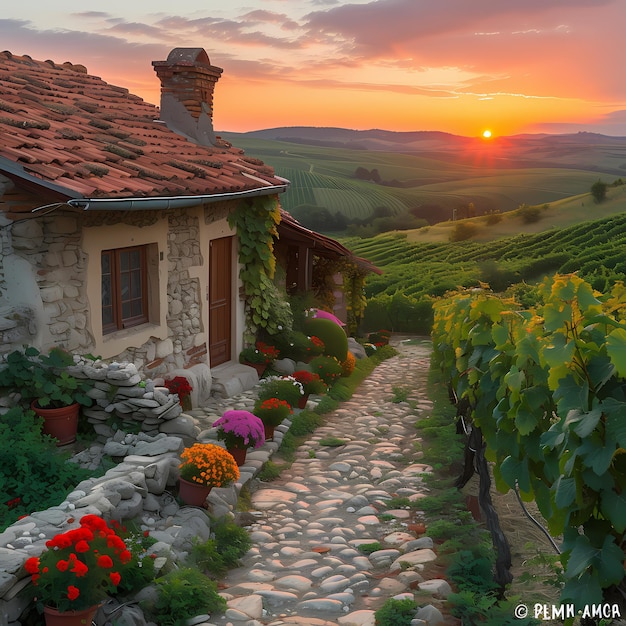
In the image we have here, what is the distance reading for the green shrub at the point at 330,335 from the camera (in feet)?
43.9

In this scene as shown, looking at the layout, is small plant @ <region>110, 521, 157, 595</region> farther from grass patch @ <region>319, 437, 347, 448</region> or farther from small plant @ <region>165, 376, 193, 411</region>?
grass patch @ <region>319, 437, 347, 448</region>

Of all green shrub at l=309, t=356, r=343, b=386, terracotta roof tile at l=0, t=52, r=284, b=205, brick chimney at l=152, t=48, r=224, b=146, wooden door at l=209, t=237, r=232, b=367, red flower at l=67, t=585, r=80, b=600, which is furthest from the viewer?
green shrub at l=309, t=356, r=343, b=386

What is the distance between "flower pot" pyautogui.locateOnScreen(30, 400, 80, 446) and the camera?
22.8 ft

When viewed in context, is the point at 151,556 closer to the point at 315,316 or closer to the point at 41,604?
the point at 41,604

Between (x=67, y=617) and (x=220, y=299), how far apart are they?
24.0 ft

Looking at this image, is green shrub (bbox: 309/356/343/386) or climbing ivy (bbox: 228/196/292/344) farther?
green shrub (bbox: 309/356/343/386)

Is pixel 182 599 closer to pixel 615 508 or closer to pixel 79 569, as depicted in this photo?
pixel 79 569

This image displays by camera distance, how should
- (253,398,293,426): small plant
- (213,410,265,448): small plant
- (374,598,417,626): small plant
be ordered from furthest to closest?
(253,398,293,426): small plant → (213,410,265,448): small plant → (374,598,417,626): small plant

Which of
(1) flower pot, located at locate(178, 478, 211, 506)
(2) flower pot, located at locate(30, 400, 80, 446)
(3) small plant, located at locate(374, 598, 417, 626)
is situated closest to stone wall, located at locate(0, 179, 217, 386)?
(2) flower pot, located at locate(30, 400, 80, 446)

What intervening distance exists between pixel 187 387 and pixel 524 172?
40.4 meters

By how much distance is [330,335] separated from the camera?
13453mm

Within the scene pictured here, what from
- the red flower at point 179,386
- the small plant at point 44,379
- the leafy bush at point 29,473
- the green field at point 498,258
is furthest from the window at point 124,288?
the green field at point 498,258

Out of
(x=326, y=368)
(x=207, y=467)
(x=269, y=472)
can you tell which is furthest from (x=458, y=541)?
(x=326, y=368)

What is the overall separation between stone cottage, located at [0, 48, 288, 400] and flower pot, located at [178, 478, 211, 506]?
2359 millimetres
